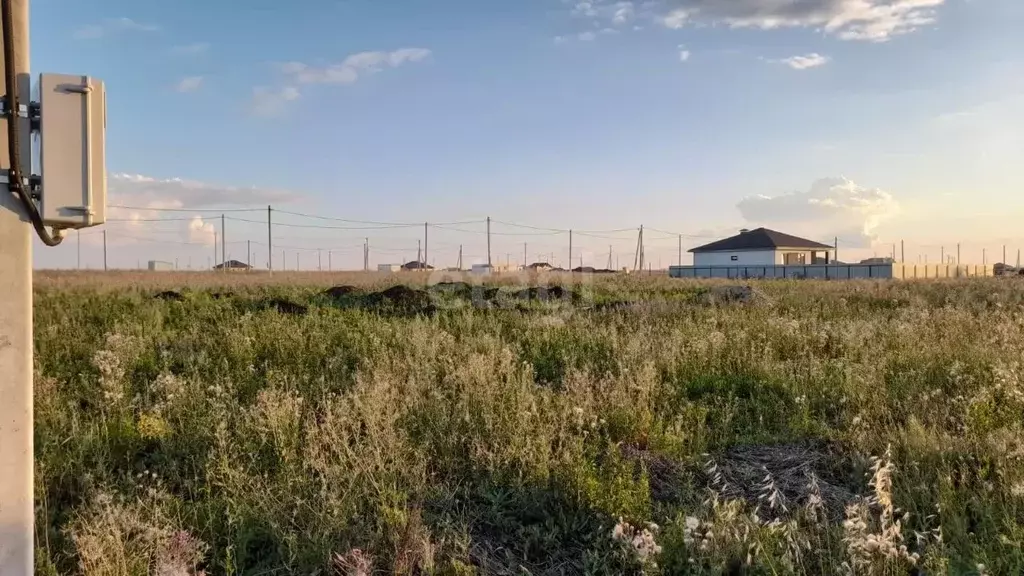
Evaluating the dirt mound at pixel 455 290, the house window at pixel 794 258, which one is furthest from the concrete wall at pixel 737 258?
the dirt mound at pixel 455 290

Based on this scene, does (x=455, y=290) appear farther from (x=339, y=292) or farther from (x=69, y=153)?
(x=69, y=153)

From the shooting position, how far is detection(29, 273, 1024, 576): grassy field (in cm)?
306

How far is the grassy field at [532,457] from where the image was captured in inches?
121

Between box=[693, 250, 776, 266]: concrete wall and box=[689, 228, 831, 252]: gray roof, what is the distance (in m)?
0.41

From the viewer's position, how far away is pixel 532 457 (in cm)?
389

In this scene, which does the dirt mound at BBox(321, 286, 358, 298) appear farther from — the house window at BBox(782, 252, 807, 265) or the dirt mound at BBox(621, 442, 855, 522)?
the house window at BBox(782, 252, 807, 265)

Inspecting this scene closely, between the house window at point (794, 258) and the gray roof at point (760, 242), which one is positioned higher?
the gray roof at point (760, 242)

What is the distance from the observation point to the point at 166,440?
4.42 metres

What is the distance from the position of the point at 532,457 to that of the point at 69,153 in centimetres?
280

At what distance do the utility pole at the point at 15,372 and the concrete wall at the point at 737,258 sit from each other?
63.0 m

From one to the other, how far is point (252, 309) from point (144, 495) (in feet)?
23.8

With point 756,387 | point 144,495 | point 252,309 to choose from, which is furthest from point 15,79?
point 252,309

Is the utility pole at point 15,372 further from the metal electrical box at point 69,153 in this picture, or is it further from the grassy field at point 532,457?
the grassy field at point 532,457

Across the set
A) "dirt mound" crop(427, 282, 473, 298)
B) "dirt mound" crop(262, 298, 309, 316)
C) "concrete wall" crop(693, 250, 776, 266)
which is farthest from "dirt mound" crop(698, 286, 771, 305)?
"concrete wall" crop(693, 250, 776, 266)
